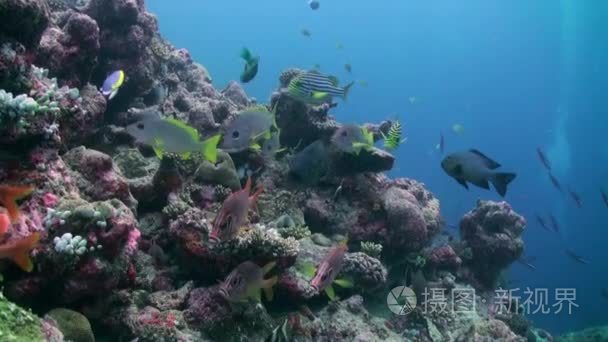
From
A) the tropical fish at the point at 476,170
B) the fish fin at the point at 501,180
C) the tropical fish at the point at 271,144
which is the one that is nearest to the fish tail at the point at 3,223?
the tropical fish at the point at 271,144

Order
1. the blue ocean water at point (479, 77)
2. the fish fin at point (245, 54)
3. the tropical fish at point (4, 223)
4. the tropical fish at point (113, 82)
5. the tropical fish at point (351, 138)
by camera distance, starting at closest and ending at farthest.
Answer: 1. the tropical fish at point (4, 223)
2. the tropical fish at point (113, 82)
3. the tropical fish at point (351, 138)
4. the fish fin at point (245, 54)
5. the blue ocean water at point (479, 77)

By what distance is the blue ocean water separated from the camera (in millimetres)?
71562

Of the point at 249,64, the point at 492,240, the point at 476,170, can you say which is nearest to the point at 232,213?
the point at 476,170

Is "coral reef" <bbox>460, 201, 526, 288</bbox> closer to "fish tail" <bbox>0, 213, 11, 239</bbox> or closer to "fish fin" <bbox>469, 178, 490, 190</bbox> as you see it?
"fish fin" <bbox>469, 178, 490, 190</bbox>

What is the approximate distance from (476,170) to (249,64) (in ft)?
15.6

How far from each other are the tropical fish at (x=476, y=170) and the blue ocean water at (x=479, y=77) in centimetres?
4473

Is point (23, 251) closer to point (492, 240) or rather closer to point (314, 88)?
point (314, 88)

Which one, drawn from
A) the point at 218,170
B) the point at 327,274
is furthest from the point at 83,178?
the point at 327,274

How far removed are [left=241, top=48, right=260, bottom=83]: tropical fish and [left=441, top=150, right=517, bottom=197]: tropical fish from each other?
4202mm

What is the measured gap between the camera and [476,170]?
6438 millimetres

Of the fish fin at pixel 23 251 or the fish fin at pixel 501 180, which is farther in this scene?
the fish fin at pixel 501 180

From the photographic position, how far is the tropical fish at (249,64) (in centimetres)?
877

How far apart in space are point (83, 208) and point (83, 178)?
1219 mm

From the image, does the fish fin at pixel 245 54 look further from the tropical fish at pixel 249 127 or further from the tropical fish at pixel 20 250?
the tropical fish at pixel 20 250
